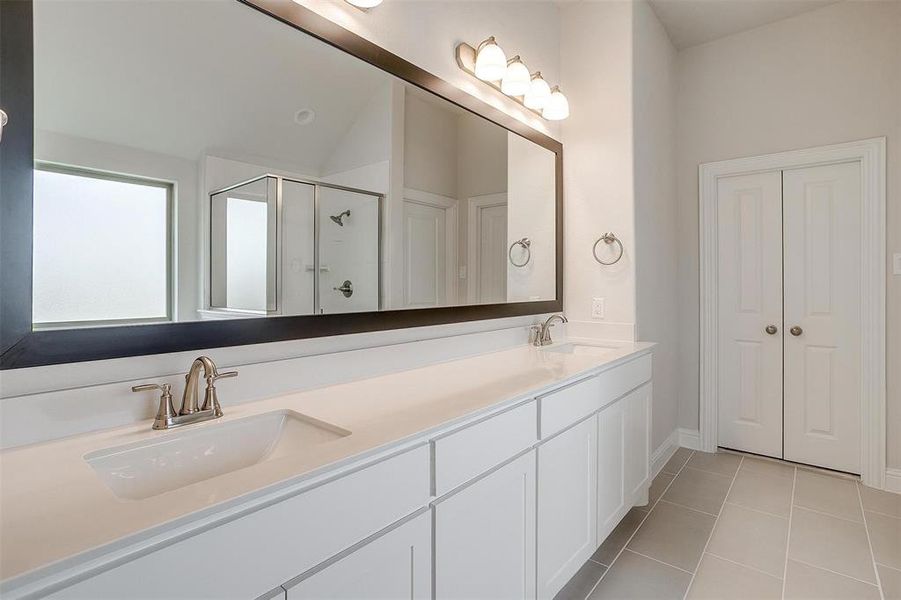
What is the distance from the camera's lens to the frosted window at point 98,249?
88 centimetres

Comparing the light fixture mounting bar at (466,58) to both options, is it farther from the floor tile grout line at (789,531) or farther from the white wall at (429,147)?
the floor tile grout line at (789,531)

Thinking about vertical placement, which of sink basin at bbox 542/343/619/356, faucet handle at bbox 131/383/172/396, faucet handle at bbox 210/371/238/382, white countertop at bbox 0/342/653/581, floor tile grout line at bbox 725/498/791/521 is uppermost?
faucet handle at bbox 210/371/238/382

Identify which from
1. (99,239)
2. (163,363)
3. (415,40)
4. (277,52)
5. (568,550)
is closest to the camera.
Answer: (99,239)

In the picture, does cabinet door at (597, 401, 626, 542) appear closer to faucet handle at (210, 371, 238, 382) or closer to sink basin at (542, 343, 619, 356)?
sink basin at (542, 343, 619, 356)

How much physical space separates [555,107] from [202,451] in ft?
7.26

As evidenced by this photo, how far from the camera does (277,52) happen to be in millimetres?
1247

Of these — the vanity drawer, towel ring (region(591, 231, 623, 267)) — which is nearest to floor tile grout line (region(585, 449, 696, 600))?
the vanity drawer

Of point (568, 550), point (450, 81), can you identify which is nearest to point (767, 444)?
point (568, 550)

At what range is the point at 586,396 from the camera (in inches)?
64.5

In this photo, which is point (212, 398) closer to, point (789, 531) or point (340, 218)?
point (340, 218)

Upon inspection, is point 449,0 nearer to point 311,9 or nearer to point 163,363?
point 311,9

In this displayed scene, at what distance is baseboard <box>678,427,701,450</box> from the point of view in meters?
3.16

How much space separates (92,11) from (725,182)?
3.39m

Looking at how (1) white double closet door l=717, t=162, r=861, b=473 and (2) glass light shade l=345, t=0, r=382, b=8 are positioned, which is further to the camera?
(1) white double closet door l=717, t=162, r=861, b=473
